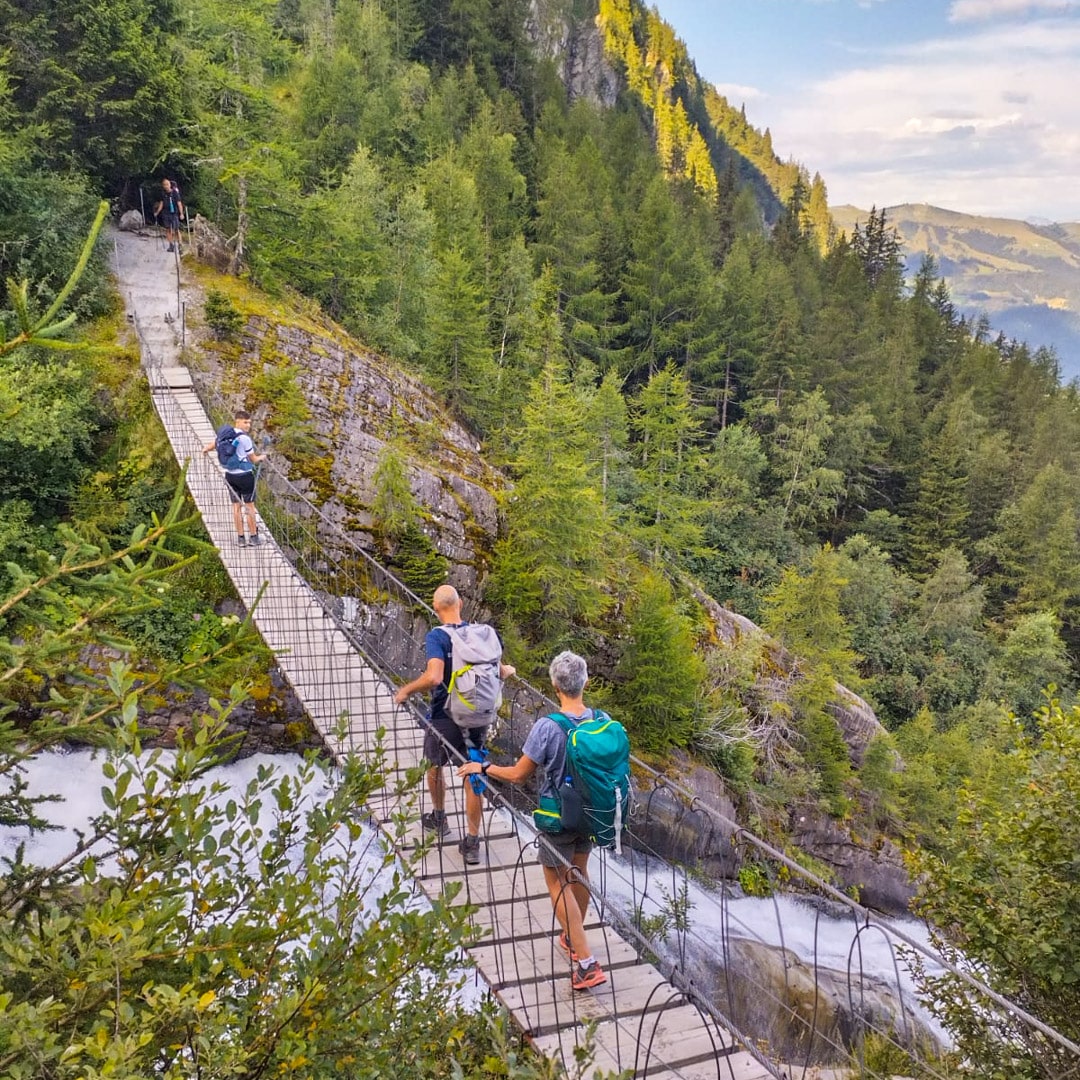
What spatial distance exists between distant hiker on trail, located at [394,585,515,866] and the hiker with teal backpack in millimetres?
802

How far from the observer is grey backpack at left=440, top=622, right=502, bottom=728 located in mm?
4609

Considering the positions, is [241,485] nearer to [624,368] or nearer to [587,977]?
[587,977]

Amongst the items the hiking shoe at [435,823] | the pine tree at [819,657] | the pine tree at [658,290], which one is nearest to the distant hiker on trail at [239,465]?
the hiking shoe at [435,823]

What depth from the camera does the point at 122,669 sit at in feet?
8.18

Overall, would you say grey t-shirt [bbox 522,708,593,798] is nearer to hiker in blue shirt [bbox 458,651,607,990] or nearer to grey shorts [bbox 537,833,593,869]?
hiker in blue shirt [bbox 458,651,607,990]

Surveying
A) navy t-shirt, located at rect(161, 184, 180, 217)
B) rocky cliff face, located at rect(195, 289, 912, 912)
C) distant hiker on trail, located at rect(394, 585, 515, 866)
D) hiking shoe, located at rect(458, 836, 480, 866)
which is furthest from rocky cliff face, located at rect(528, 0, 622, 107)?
hiking shoe, located at rect(458, 836, 480, 866)

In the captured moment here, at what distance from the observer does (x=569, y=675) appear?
3734 millimetres

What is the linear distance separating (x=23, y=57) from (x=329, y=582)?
12192 millimetres

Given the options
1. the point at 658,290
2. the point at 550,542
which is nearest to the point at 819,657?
the point at 550,542

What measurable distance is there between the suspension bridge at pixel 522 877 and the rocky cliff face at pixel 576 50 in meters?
59.9

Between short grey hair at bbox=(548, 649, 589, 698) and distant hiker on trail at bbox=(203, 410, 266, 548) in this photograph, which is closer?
short grey hair at bbox=(548, 649, 589, 698)

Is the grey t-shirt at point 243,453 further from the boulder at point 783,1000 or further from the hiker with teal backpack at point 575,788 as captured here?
the boulder at point 783,1000

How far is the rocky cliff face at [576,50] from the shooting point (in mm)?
61312

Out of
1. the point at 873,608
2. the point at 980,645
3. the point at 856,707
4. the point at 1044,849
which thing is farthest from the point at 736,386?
the point at 1044,849
